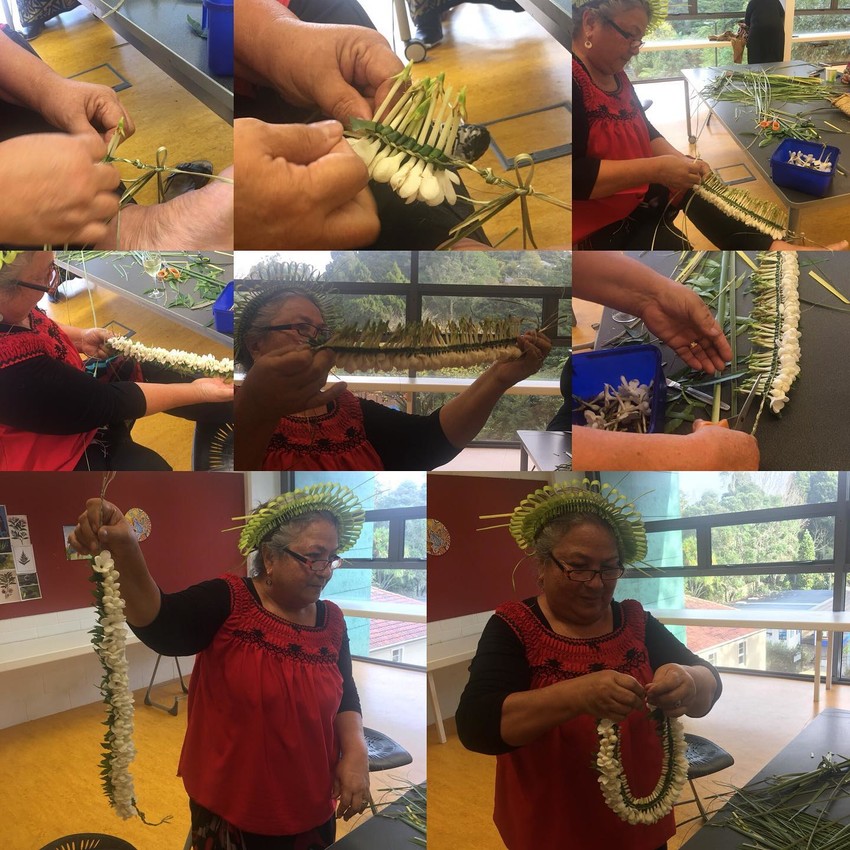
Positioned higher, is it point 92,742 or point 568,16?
point 568,16

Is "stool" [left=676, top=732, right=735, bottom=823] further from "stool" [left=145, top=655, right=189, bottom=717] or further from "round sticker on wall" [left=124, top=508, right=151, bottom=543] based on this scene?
"round sticker on wall" [left=124, top=508, right=151, bottom=543]

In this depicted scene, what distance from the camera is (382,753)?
6.35 ft

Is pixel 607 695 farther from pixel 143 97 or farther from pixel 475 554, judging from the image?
pixel 143 97

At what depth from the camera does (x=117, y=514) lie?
193 centimetres

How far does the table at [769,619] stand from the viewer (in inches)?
74.8

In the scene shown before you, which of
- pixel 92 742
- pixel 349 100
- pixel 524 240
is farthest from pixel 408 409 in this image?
pixel 92 742

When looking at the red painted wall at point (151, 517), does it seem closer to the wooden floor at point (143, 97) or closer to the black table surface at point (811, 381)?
the wooden floor at point (143, 97)

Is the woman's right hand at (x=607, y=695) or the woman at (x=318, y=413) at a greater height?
the woman at (x=318, y=413)

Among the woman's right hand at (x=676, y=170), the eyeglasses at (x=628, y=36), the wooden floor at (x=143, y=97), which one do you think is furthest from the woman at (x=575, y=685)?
the wooden floor at (x=143, y=97)

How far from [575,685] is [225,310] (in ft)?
3.46

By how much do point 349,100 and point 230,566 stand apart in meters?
0.99

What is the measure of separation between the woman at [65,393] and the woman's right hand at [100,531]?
91mm

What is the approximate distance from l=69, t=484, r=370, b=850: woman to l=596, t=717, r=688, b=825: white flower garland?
50 cm

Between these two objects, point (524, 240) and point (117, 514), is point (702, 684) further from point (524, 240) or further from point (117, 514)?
point (117, 514)
